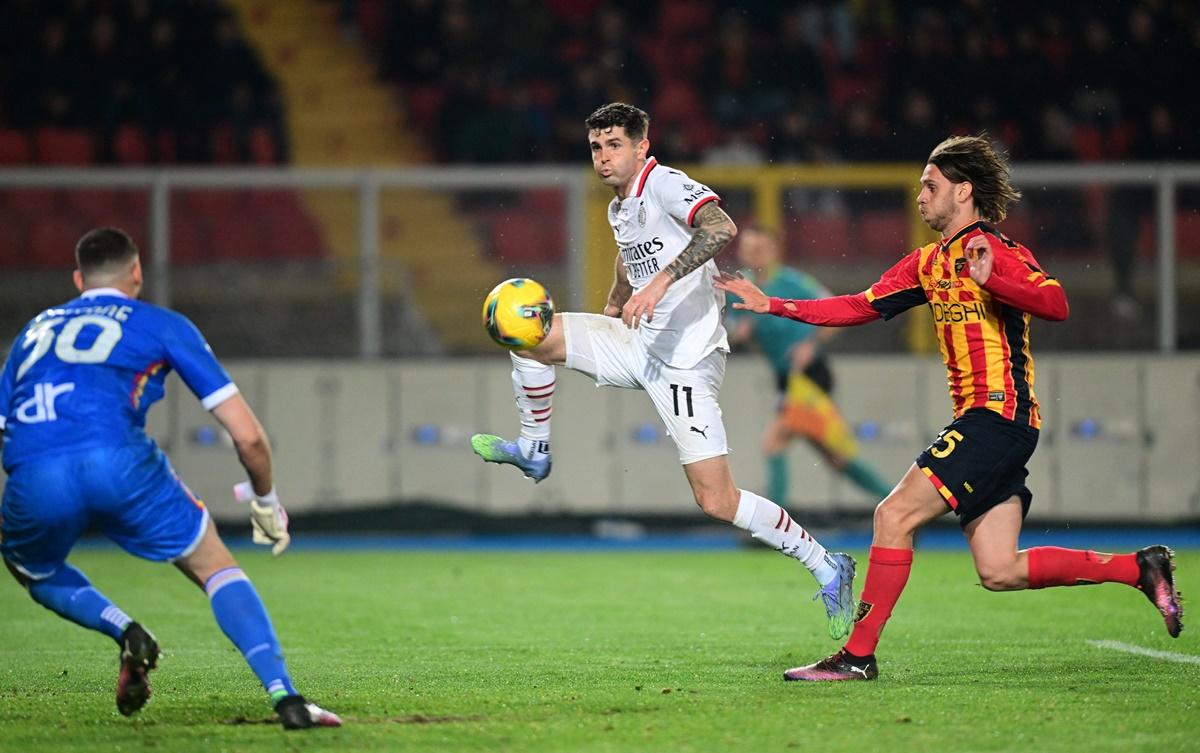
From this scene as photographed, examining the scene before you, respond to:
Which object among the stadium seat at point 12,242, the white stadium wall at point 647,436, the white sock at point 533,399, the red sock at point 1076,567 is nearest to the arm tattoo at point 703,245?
the white sock at point 533,399

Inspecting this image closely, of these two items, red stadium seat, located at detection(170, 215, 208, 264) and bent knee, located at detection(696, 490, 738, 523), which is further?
red stadium seat, located at detection(170, 215, 208, 264)

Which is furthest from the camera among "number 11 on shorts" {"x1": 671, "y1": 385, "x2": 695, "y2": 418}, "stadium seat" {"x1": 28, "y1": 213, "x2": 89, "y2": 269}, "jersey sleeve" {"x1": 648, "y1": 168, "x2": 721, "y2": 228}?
"stadium seat" {"x1": 28, "y1": 213, "x2": 89, "y2": 269}

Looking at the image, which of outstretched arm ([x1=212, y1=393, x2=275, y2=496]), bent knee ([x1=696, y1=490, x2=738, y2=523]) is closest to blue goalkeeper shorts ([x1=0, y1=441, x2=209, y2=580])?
outstretched arm ([x1=212, y1=393, x2=275, y2=496])

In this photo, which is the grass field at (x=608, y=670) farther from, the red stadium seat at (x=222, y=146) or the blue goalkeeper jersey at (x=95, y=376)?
the red stadium seat at (x=222, y=146)

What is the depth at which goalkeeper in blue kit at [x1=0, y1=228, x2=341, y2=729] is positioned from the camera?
18.0 feet

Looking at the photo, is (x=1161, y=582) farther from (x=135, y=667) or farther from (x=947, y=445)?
(x=135, y=667)

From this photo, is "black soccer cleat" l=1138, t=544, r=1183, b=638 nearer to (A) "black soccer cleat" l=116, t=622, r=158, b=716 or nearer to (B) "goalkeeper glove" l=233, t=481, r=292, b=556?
(B) "goalkeeper glove" l=233, t=481, r=292, b=556

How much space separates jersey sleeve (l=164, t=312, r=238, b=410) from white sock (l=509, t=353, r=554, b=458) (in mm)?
2438

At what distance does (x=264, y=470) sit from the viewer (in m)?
5.57

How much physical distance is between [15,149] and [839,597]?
13334mm

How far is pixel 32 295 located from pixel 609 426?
552cm

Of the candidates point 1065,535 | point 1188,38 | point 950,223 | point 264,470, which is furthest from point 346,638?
point 1188,38

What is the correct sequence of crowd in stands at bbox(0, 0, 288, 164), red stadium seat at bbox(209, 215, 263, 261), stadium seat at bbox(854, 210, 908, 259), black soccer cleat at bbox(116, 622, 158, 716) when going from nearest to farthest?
black soccer cleat at bbox(116, 622, 158, 716) → stadium seat at bbox(854, 210, 908, 259) → red stadium seat at bbox(209, 215, 263, 261) → crowd in stands at bbox(0, 0, 288, 164)

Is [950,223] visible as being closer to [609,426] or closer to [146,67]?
[609,426]
